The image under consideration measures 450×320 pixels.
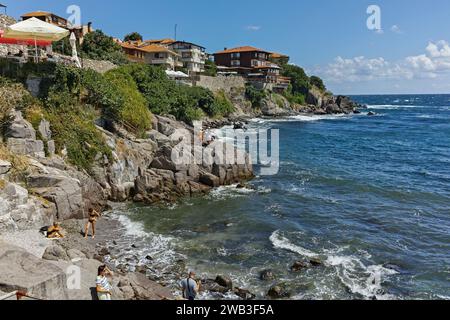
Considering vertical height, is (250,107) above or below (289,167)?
above

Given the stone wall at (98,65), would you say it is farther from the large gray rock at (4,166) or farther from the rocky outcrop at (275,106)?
the rocky outcrop at (275,106)

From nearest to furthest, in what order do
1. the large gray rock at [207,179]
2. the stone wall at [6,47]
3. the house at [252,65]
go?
the large gray rock at [207,179] < the stone wall at [6,47] < the house at [252,65]

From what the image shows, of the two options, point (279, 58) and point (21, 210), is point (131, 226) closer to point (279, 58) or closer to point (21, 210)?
point (21, 210)

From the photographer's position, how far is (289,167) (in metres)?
42.9

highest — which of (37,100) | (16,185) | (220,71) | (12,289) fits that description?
(220,71)

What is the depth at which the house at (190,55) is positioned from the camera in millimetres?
91875

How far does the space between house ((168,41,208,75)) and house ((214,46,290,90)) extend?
→ 1346 centimetres

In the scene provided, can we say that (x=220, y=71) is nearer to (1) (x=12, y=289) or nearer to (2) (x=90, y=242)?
(2) (x=90, y=242)

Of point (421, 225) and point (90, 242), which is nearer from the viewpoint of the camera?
point (90, 242)

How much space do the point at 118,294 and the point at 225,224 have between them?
11600mm

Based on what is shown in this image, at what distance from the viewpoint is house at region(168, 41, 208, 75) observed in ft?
301

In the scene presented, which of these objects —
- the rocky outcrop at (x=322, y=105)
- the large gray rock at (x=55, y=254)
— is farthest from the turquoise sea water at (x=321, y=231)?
the rocky outcrop at (x=322, y=105)

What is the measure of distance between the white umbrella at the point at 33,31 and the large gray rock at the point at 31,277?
Result: 1967 cm

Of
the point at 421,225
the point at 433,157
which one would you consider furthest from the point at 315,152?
the point at 421,225
